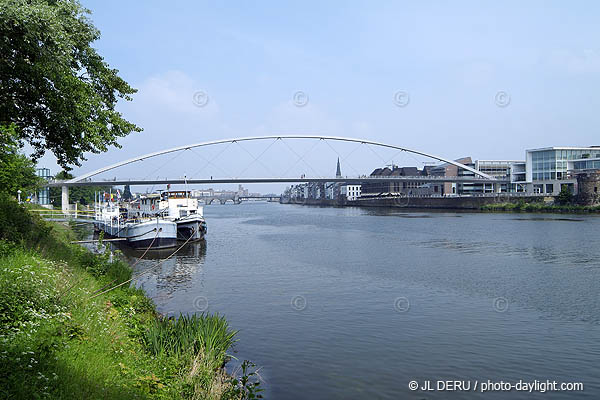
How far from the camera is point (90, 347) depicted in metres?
7.33

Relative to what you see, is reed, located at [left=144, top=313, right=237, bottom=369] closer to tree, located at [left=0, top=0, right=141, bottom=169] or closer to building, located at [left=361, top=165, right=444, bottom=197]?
tree, located at [left=0, top=0, right=141, bottom=169]

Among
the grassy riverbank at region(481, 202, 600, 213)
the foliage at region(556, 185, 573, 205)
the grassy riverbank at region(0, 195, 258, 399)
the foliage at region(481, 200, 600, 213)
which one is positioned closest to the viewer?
the grassy riverbank at region(0, 195, 258, 399)

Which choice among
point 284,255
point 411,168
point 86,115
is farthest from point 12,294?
point 411,168

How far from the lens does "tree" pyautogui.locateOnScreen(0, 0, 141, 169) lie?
35.1ft

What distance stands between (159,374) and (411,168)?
171657 millimetres

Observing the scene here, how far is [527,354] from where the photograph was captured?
1165 cm

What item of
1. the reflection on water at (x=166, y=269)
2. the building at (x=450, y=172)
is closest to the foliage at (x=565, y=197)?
the building at (x=450, y=172)

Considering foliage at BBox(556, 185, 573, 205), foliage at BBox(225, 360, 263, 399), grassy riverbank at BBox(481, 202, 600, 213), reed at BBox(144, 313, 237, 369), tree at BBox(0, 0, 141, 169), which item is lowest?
foliage at BBox(225, 360, 263, 399)

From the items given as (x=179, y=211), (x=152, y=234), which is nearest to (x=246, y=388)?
(x=152, y=234)

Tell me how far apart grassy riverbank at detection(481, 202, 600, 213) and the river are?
52165mm

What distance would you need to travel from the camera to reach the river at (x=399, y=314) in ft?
34.2

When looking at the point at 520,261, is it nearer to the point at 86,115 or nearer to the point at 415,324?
the point at 415,324

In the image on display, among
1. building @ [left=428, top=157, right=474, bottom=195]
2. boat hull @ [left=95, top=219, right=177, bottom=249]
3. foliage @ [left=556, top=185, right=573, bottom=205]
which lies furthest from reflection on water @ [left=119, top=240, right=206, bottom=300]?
building @ [left=428, top=157, right=474, bottom=195]

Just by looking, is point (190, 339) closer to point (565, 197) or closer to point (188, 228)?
point (188, 228)
